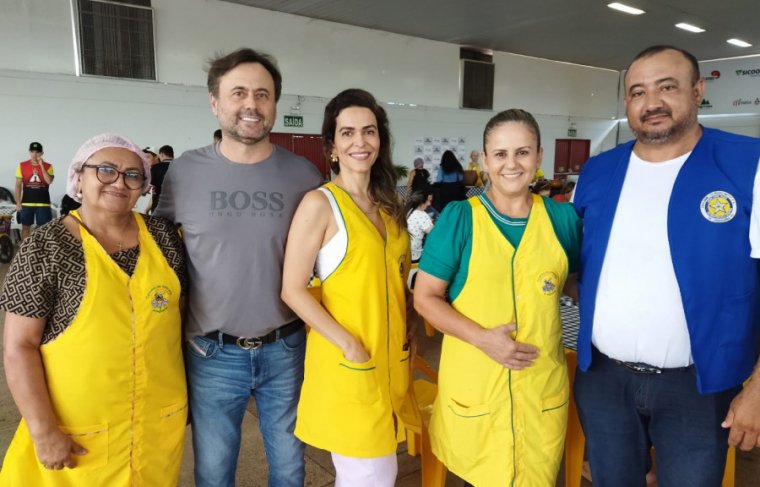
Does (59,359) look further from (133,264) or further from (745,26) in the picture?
(745,26)

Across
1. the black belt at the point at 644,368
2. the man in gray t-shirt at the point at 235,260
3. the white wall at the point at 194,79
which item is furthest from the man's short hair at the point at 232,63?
the white wall at the point at 194,79

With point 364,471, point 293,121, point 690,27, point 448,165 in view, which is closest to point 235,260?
point 364,471

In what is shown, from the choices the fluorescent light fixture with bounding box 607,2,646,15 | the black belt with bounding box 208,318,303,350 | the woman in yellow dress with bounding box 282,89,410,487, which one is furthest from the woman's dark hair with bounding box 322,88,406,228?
the fluorescent light fixture with bounding box 607,2,646,15

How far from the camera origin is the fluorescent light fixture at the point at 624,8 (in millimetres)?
10234

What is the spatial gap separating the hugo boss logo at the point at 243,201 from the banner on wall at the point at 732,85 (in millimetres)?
18013

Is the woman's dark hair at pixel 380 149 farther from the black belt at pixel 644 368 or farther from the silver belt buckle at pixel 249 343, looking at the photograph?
the black belt at pixel 644 368

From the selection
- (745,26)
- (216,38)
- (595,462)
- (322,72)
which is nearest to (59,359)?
(595,462)

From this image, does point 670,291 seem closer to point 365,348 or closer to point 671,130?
point 671,130

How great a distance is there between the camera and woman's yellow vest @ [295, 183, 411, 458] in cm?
170

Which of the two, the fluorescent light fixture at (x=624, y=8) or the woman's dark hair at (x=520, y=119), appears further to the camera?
the fluorescent light fixture at (x=624, y=8)

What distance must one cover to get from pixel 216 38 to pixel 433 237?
9.91 m

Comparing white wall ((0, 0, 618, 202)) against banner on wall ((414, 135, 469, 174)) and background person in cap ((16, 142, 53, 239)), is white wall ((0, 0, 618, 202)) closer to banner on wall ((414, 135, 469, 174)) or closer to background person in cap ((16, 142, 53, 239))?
banner on wall ((414, 135, 469, 174))

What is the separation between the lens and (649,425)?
170cm

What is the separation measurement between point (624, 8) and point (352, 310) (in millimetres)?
11297
